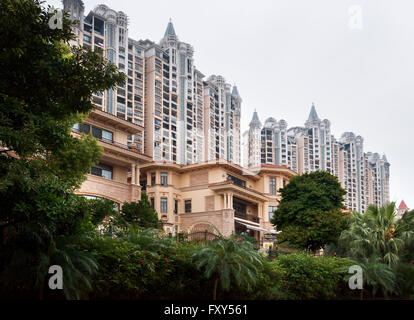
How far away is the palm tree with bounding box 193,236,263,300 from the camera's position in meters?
13.5

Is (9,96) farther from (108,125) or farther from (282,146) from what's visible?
(282,146)

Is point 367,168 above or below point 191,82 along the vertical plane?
below

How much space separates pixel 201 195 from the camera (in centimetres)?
4981

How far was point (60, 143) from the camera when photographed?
11.2 m

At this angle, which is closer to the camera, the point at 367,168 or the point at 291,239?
the point at 291,239

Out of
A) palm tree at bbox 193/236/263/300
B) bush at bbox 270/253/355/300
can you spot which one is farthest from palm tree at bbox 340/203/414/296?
palm tree at bbox 193/236/263/300

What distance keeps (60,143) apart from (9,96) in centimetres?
166

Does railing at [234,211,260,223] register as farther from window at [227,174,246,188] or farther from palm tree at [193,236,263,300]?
palm tree at [193,236,263,300]

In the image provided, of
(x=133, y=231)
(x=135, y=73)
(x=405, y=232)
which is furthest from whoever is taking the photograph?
(x=135, y=73)

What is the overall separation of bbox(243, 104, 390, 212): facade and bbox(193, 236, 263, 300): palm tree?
11397cm

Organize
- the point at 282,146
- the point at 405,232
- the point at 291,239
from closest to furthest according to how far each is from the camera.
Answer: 1. the point at 405,232
2. the point at 291,239
3. the point at 282,146

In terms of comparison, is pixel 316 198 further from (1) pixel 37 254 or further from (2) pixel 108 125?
(1) pixel 37 254

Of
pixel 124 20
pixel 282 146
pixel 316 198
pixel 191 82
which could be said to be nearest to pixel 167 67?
pixel 191 82

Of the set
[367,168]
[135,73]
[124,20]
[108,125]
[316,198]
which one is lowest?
[316,198]
